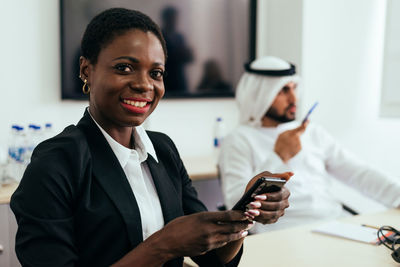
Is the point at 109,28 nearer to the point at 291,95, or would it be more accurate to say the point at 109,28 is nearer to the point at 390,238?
the point at 390,238

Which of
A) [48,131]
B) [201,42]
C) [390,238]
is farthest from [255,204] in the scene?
[201,42]

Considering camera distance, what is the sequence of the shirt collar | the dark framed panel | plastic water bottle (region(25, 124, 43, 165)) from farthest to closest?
1. the dark framed panel
2. plastic water bottle (region(25, 124, 43, 165))
3. the shirt collar

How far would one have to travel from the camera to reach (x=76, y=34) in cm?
239

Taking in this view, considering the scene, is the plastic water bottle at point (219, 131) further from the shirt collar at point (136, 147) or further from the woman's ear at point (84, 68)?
the woman's ear at point (84, 68)

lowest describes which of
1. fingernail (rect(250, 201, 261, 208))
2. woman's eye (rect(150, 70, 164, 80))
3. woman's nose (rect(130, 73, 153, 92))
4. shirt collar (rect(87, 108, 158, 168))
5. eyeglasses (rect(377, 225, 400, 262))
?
eyeglasses (rect(377, 225, 400, 262))

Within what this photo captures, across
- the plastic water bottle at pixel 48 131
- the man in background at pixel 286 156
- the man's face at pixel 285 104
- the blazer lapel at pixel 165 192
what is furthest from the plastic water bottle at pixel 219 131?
A: the blazer lapel at pixel 165 192

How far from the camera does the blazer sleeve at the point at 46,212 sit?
0.86 meters

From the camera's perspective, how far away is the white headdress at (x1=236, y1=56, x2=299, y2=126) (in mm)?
2225

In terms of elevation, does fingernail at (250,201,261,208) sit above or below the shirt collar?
below

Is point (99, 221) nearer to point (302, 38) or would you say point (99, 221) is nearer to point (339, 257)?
point (339, 257)

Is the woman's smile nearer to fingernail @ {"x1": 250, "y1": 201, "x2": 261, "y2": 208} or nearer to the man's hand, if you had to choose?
fingernail @ {"x1": 250, "y1": 201, "x2": 261, "y2": 208}

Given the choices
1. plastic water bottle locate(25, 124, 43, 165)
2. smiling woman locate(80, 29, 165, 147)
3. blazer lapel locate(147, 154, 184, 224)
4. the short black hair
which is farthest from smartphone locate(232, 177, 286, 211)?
plastic water bottle locate(25, 124, 43, 165)

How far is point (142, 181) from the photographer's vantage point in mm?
1104

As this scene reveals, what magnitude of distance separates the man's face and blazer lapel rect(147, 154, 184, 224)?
3.89 ft
